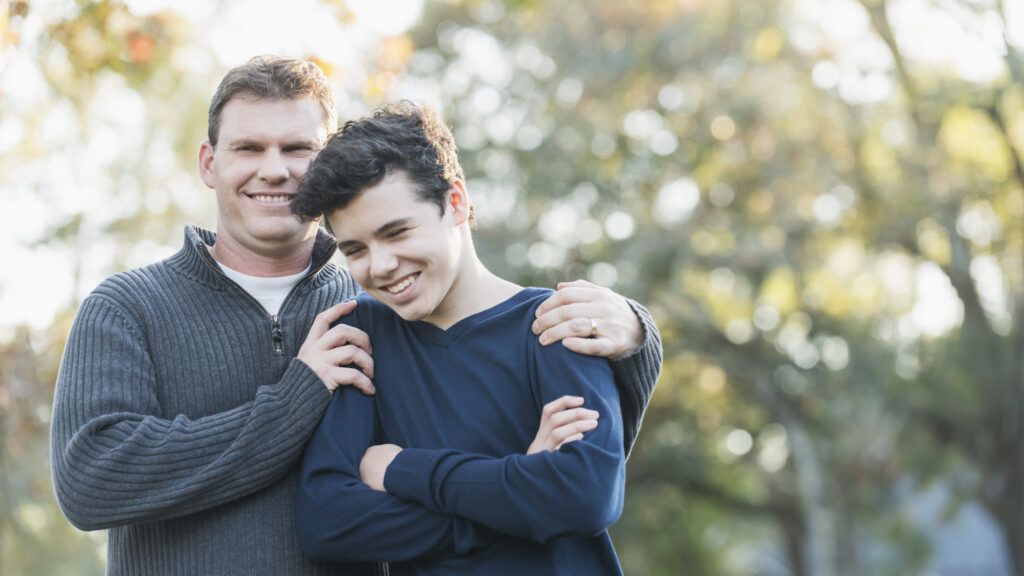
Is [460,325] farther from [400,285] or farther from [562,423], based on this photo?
[562,423]

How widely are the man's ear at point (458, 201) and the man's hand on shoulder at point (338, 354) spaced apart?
38cm

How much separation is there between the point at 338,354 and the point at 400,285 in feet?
0.82

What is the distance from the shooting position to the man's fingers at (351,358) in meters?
3.08

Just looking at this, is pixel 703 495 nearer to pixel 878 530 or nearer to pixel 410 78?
pixel 878 530

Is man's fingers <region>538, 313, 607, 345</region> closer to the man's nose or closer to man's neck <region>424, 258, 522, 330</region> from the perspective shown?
man's neck <region>424, 258, 522, 330</region>

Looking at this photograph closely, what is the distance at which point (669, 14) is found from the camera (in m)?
16.3

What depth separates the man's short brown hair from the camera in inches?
133

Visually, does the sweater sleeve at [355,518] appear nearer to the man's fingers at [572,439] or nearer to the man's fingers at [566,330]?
the man's fingers at [572,439]

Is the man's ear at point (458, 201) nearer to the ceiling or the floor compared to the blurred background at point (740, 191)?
nearer to the ceiling

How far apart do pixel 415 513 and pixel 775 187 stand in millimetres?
14119

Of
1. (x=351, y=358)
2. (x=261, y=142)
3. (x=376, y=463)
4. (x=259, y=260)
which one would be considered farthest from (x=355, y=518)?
(x=261, y=142)

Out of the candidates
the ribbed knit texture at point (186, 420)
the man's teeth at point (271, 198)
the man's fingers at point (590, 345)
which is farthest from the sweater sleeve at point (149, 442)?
the man's fingers at point (590, 345)

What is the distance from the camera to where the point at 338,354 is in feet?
10.1

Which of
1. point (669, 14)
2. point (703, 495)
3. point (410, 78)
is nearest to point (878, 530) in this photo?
point (703, 495)
